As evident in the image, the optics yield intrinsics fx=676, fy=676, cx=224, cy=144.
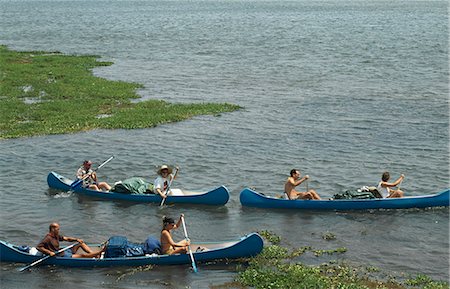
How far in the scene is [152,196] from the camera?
24062 millimetres

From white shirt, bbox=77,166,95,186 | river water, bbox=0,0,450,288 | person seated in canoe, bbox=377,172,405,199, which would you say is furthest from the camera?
white shirt, bbox=77,166,95,186

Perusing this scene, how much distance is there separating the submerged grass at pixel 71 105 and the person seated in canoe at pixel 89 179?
7921 mm

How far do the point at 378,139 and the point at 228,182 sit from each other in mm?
8942

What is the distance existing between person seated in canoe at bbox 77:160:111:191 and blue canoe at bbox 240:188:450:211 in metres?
5.65

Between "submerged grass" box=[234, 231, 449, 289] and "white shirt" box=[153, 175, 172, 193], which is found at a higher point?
"white shirt" box=[153, 175, 172, 193]

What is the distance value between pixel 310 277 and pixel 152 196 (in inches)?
334

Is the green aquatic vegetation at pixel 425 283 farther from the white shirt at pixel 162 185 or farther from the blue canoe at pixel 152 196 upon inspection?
the white shirt at pixel 162 185

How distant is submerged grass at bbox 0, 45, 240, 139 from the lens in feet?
111

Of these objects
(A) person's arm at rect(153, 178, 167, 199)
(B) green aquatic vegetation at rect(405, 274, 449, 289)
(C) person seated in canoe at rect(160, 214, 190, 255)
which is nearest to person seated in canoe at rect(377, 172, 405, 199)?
(B) green aquatic vegetation at rect(405, 274, 449, 289)

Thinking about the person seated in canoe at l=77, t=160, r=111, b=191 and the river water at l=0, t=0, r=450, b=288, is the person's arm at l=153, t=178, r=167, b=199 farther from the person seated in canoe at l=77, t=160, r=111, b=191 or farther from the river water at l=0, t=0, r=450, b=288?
the person seated in canoe at l=77, t=160, r=111, b=191

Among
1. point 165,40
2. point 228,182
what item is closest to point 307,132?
point 228,182

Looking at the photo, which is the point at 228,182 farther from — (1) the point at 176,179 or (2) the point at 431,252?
(2) the point at 431,252

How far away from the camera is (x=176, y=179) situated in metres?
26.6

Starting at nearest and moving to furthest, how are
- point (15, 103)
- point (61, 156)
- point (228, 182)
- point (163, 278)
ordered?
point (163, 278) → point (228, 182) → point (61, 156) → point (15, 103)
